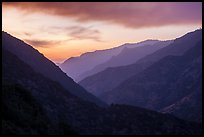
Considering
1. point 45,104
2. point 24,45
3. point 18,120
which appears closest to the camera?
point 18,120

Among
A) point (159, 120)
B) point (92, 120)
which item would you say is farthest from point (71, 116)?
point (159, 120)

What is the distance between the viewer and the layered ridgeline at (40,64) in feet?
486

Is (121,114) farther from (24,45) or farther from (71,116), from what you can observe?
(24,45)

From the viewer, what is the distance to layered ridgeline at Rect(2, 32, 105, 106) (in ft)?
486

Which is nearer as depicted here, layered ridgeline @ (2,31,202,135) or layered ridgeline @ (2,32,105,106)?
layered ridgeline @ (2,31,202,135)

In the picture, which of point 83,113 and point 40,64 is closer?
point 83,113

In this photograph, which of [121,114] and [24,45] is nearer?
[121,114]

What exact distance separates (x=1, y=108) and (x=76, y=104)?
62.5m

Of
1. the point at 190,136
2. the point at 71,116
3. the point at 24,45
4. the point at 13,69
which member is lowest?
the point at 190,136

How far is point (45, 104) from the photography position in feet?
287

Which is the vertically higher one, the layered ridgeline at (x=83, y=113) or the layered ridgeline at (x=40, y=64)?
the layered ridgeline at (x=40, y=64)

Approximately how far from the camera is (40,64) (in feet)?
512

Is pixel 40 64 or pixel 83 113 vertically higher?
pixel 40 64

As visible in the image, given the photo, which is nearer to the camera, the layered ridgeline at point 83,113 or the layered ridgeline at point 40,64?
the layered ridgeline at point 83,113
